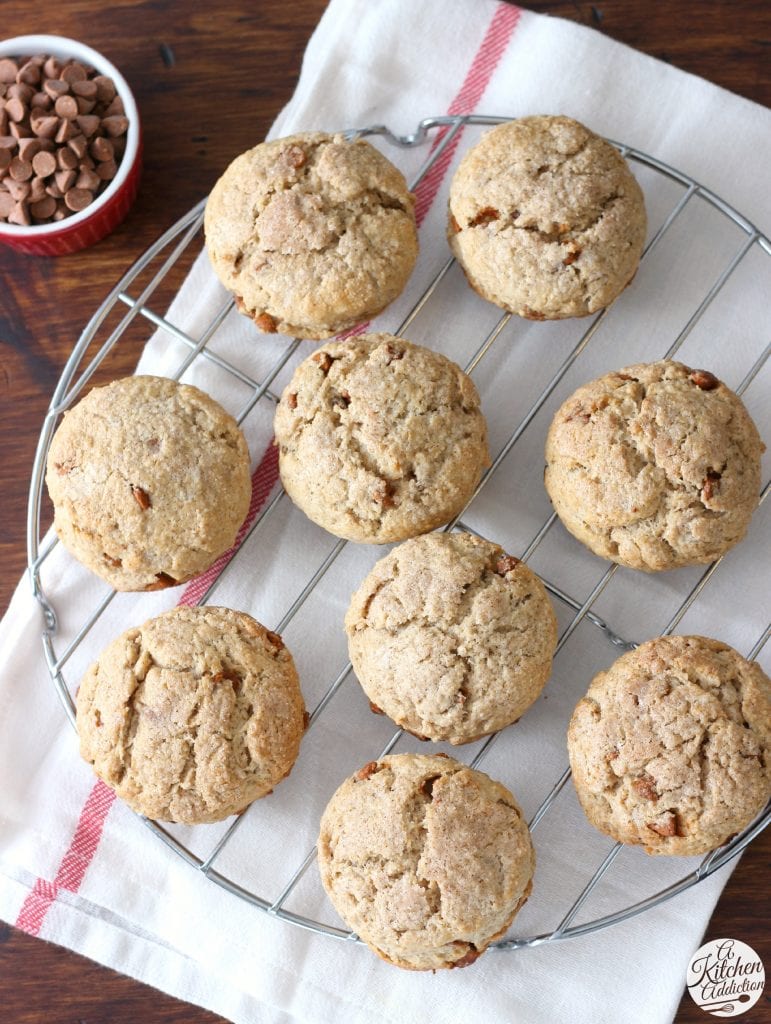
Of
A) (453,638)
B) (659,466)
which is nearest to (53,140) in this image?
(453,638)

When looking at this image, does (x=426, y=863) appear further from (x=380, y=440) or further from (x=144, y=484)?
(x=144, y=484)

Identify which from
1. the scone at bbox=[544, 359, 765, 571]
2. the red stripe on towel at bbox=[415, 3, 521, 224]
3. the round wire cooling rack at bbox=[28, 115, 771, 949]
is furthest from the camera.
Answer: the red stripe on towel at bbox=[415, 3, 521, 224]

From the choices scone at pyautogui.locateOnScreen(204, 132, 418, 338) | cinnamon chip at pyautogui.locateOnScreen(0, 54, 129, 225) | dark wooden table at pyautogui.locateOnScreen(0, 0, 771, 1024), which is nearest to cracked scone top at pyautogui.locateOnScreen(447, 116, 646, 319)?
scone at pyautogui.locateOnScreen(204, 132, 418, 338)

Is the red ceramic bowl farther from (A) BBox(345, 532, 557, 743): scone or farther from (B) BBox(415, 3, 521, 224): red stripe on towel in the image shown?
(A) BBox(345, 532, 557, 743): scone

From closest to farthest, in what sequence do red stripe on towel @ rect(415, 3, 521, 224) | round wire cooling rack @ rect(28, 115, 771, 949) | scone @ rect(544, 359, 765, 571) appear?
1. scone @ rect(544, 359, 765, 571)
2. round wire cooling rack @ rect(28, 115, 771, 949)
3. red stripe on towel @ rect(415, 3, 521, 224)

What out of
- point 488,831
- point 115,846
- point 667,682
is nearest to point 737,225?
point 667,682

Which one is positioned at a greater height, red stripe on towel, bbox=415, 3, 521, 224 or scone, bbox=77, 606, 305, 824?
red stripe on towel, bbox=415, 3, 521, 224

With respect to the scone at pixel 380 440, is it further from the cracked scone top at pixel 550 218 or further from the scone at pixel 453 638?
the cracked scone top at pixel 550 218
